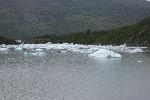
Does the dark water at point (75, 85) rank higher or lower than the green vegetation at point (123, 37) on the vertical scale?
lower

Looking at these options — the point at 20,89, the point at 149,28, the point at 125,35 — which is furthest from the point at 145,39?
the point at 20,89

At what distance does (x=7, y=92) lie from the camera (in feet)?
67.2

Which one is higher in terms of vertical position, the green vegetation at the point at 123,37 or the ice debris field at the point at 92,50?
the green vegetation at the point at 123,37

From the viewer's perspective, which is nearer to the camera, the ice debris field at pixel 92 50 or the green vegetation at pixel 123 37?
the ice debris field at pixel 92 50

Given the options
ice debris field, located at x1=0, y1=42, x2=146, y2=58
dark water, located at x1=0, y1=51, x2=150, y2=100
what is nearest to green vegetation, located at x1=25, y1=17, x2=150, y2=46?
ice debris field, located at x1=0, y1=42, x2=146, y2=58

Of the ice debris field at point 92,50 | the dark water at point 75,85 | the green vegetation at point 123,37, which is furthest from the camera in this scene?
the green vegetation at point 123,37

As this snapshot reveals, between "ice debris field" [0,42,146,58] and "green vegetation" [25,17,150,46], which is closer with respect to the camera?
"ice debris field" [0,42,146,58]

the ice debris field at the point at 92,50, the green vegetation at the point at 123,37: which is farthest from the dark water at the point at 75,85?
the green vegetation at the point at 123,37

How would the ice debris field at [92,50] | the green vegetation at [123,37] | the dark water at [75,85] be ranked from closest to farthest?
the dark water at [75,85] < the ice debris field at [92,50] < the green vegetation at [123,37]

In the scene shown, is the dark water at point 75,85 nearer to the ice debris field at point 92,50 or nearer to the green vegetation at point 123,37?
the ice debris field at point 92,50

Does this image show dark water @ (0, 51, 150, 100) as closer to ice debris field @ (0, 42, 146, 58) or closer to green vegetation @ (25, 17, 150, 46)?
ice debris field @ (0, 42, 146, 58)

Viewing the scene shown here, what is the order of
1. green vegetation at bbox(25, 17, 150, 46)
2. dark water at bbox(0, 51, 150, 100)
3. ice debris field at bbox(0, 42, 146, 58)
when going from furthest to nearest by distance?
green vegetation at bbox(25, 17, 150, 46)
ice debris field at bbox(0, 42, 146, 58)
dark water at bbox(0, 51, 150, 100)

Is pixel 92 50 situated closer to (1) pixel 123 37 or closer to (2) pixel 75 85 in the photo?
(2) pixel 75 85

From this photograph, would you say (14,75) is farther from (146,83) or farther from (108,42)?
(108,42)
